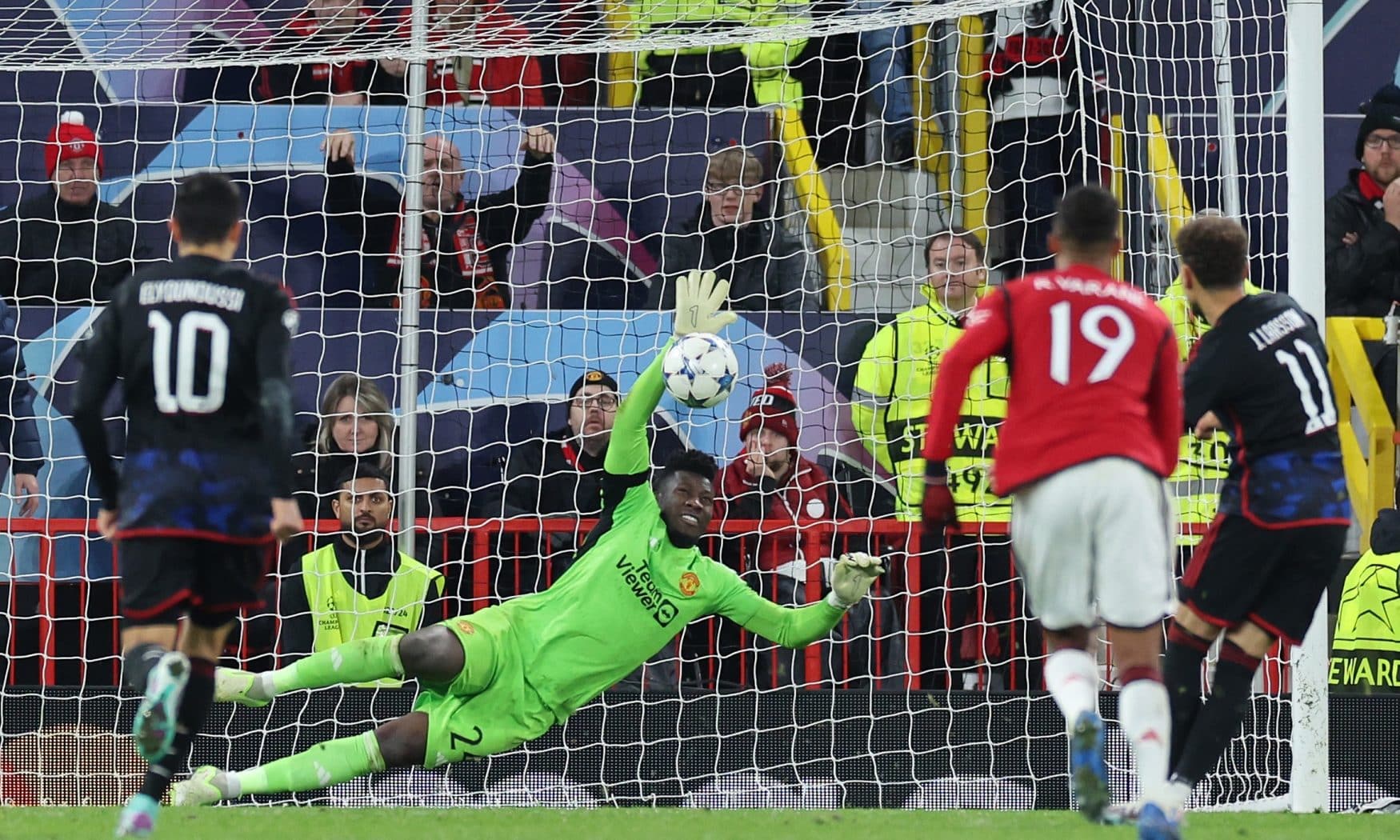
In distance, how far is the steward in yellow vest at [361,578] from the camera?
25.4ft

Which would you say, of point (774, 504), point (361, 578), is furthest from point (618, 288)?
point (361, 578)

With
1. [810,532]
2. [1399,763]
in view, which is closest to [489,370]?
[810,532]

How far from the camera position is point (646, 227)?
32.1ft

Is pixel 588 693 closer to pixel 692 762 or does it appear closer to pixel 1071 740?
pixel 692 762

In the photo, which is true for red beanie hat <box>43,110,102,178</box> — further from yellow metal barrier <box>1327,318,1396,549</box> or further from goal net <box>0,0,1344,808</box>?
yellow metal barrier <box>1327,318,1396,549</box>

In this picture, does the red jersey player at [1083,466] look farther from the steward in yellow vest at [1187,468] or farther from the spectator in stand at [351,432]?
the spectator in stand at [351,432]

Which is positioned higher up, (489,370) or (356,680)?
(489,370)

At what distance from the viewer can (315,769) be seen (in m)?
6.62

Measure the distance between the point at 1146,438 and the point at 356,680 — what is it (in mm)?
3238

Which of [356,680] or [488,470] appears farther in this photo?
[488,470]

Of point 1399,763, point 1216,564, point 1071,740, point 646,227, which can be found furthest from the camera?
point 646,227

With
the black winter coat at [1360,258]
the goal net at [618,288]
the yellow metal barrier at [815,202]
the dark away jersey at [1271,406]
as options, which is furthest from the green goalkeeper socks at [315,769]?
the black winter coat at [1360,258]

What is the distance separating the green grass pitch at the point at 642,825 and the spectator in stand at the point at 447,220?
344cm

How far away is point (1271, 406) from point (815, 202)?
4898mm
